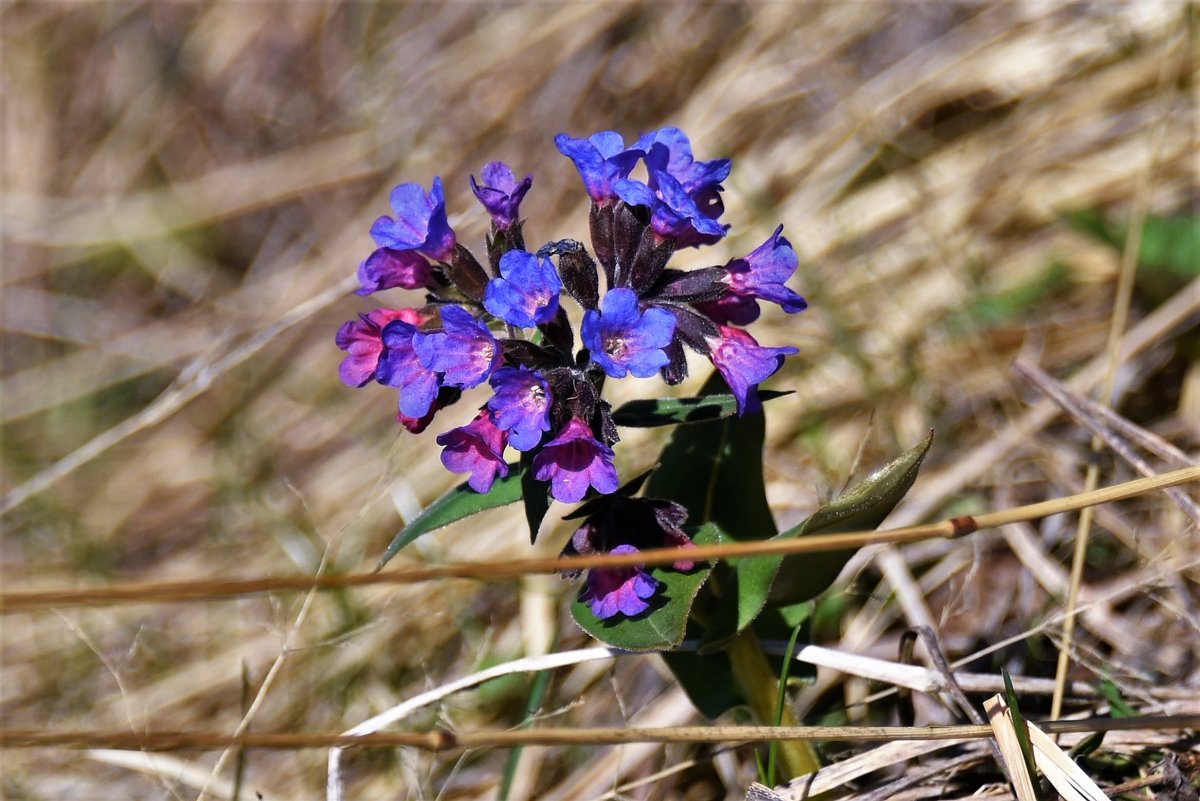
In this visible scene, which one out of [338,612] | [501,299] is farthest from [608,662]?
[501,299]

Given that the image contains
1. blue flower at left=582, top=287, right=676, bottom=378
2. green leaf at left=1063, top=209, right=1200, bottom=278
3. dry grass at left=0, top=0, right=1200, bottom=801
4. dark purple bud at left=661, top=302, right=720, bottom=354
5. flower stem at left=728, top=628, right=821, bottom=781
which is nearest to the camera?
blue flower at left=582, top=287, right=676, bottom=378

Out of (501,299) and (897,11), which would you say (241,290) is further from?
(501,299)

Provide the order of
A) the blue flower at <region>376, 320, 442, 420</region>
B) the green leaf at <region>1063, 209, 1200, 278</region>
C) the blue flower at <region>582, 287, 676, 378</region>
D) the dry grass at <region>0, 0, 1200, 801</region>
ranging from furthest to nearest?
the green leaf at <region>1063, 209, 1200, 278</region>
the dry grass at <region>0, 0, 1200, 801</region>
the blue flower at <region>376, 320, 442, 420</region>
the blue flower at <region>582, 287, 676, 378</region>

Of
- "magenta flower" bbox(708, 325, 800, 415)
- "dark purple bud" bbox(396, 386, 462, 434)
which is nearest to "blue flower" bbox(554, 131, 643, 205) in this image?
"magenta flower" bbox(708, 325, 800, 415)

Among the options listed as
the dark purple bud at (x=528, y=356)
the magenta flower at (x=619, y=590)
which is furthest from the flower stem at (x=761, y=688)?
the dark purple bud at (x=528, y=356)

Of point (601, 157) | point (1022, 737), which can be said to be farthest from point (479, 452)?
point (1022, 737)

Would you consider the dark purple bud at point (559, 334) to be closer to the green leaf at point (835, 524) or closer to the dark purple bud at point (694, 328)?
the dark purple bud at point (694, 328)

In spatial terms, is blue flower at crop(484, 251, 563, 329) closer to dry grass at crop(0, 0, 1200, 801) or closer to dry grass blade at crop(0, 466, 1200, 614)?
dry grass blade at crop(0, 466, 1200, 614)
